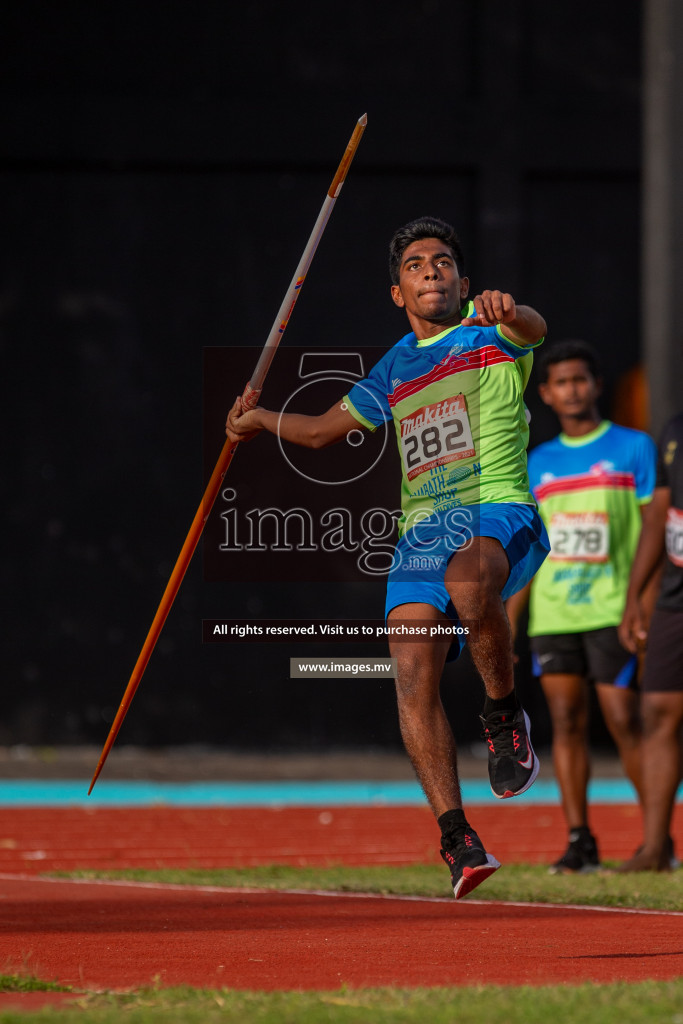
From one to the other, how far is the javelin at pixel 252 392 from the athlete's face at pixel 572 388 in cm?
216

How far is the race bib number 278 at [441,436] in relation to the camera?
3953 millimetres

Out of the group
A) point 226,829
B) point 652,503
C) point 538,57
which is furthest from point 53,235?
point 652,503

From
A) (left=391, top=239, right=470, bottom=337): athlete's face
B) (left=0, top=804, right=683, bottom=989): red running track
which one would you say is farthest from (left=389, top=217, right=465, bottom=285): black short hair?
(left=0, top=804, right=683, bottom=989): red running track

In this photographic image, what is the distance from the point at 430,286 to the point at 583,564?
247 centimetres

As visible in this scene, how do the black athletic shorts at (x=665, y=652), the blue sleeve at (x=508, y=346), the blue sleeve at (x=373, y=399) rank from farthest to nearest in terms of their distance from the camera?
1. the black athletic shorts at (x=665, y=652)
2. the blue sleeve at (x=373, y=399)
3. the blue sleeve at (x=508, y=346)

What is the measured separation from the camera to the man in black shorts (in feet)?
19.3

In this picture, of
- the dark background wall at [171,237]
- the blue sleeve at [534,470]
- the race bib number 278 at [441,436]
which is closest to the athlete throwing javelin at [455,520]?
the race bib number 278 at [441,436]

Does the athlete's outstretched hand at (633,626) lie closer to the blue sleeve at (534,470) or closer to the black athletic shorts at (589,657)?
the black athletic shorts at (589,657)

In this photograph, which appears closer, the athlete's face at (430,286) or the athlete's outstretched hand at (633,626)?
the athlete's face at (430,286)

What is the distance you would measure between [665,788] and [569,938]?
5.63 ft

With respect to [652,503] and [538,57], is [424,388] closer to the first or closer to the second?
[652,503]

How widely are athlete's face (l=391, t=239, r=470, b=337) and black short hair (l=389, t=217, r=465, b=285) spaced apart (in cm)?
2

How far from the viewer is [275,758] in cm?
1135

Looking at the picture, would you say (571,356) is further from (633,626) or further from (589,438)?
(633,626)
